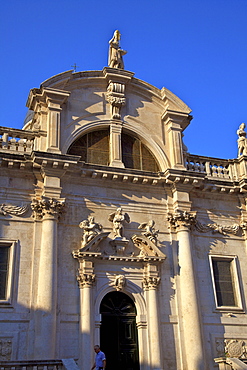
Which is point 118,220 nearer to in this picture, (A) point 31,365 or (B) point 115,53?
(A) point 31,365

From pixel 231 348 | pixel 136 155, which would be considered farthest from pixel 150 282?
pixel 136 155

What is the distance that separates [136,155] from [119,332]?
7224 millimetres

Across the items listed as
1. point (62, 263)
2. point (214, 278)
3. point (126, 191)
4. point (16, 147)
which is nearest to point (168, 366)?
point (214, 278)

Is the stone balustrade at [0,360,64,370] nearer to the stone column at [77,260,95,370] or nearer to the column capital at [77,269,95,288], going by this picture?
the stone column at [77,260,95,370]

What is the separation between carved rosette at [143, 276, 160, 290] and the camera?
18047mm

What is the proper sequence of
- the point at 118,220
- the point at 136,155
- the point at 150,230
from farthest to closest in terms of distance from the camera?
the point at 136,155 < the point at 150,230 < the point at 118,220

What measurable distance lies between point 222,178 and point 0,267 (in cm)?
1021

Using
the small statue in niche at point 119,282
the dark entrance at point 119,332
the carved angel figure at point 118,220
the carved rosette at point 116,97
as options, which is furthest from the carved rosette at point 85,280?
the carved rosette at point 116,97

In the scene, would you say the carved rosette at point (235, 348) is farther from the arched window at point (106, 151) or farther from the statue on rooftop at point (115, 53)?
the statue on rooftop at point (115, 53)

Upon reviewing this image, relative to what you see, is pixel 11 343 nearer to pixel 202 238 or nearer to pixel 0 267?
pixel 0 267

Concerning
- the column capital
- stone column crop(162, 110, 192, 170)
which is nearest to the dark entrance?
the column capital

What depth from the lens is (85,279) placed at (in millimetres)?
17188

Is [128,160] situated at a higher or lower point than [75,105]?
lower

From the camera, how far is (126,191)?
64.2 feet
